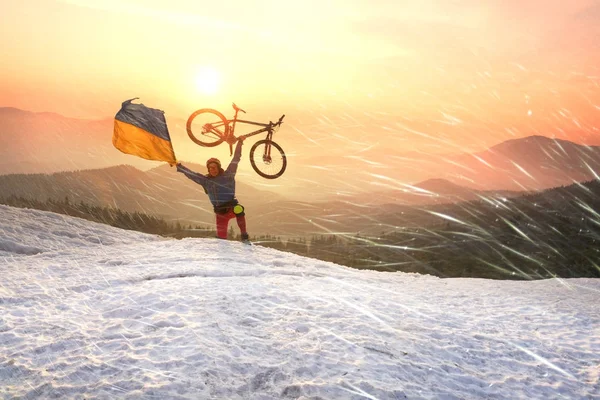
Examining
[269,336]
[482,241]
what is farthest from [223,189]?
[482,241]

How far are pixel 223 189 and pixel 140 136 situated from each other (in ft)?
7.57

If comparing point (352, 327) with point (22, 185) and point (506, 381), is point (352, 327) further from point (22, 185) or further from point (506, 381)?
point (22, 185)

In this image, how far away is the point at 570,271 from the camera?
26641 mm

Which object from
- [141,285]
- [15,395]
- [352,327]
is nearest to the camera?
[15,395]

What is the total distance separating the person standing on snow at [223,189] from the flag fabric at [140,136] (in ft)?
2.94

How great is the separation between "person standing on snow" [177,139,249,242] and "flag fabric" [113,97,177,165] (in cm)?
90

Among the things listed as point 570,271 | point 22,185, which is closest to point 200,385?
point 570,271

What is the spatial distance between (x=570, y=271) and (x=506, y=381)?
1046 inches

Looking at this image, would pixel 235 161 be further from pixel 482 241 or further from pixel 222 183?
pixel 482 241

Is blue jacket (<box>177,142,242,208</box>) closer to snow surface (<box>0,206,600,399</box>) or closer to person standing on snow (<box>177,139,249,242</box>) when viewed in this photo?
person standing on snow (<box>177,139,249,242</box>)

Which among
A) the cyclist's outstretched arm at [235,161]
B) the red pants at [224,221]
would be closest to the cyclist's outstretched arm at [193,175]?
the cyclist's outstretched arm at [235,161]

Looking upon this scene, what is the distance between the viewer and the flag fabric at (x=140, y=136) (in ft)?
35.4

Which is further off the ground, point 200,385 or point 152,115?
point 152,115

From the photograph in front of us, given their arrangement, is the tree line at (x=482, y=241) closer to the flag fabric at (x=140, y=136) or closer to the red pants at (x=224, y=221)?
the red pants at (x=224, y=221)
